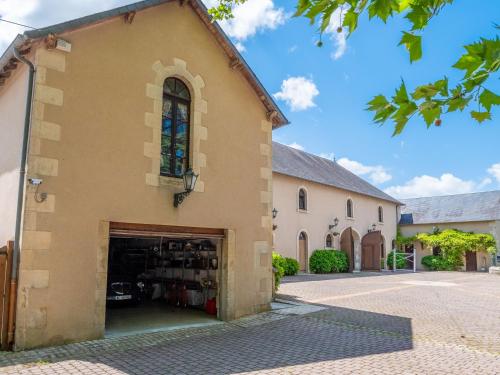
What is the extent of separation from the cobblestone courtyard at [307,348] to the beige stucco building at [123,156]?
79 centimetres

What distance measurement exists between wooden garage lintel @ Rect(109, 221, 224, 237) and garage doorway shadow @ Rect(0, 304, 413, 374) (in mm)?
1963

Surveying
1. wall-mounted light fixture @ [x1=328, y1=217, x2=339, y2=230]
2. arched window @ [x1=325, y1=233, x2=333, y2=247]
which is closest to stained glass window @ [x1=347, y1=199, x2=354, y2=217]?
wall-mounted light fixture @ [x1=328, y1=217, x2=339, y2=230]

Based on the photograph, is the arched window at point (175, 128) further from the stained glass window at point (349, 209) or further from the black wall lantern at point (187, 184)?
the stained glass window at point (349, 209)

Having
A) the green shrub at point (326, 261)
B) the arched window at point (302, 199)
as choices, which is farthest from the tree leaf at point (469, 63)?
the green shrub at point (326, 261)

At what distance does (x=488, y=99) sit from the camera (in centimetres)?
203

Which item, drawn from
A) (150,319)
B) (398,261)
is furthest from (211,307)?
(398,261)

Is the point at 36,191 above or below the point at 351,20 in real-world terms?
below

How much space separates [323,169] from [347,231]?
4761mm

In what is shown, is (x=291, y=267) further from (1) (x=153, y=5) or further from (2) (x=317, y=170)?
(1) (x=153, y=5)

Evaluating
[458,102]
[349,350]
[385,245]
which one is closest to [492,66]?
[458,102]

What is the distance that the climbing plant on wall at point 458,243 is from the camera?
98.4ft

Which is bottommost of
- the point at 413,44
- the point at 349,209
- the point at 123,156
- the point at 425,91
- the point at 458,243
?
the point at 458,243

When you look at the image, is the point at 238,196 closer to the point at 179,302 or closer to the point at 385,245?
the point at 179,302

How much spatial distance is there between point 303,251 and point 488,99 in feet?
72.8
